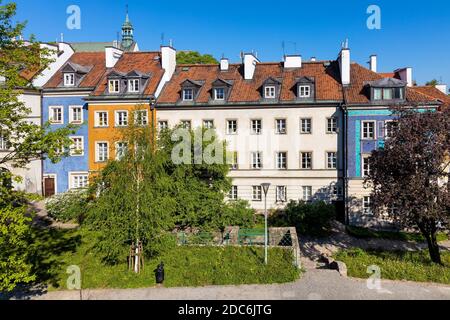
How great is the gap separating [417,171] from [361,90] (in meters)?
12.9

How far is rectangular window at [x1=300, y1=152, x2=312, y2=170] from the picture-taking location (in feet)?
108

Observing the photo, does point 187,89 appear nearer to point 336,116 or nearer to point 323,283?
point 336,116

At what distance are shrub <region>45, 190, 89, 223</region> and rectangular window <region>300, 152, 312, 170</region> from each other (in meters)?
15.7

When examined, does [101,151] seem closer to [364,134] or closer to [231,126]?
[231,126]

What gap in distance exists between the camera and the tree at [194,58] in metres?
59.8

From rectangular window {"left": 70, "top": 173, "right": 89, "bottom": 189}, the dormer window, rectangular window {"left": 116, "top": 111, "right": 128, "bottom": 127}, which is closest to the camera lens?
rectangular window {"left": 116, "top": 111, "right": 128, "bottom": 127}

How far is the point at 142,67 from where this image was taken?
3759 cm

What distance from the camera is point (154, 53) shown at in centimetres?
3909

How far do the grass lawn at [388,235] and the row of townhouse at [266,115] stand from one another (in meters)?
1.57

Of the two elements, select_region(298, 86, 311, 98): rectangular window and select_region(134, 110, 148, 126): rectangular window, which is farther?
select_region(298, 86, 311, 98): rectangular window

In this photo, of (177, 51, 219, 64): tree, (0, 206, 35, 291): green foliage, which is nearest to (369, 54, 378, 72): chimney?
(177, 51, 219, 64): tree

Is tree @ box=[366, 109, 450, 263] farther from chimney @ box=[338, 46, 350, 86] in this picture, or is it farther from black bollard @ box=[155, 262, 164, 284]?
chimney @ box=[338, 46, 350, 86]

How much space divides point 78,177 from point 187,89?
37.1 feet

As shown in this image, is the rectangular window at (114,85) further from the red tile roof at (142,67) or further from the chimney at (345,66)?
the chimney at (345,66)
